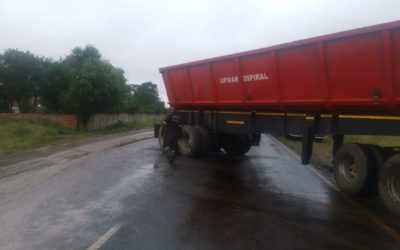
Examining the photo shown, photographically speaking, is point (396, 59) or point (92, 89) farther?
point (92, 89)

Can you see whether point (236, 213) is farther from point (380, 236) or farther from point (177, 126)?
point (177, 126)

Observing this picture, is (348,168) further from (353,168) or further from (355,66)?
(355,66)

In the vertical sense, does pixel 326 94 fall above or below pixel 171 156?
above

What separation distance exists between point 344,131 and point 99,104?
71.9 ft

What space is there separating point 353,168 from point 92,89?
70.2ft

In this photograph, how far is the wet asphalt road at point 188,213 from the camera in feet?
14.4

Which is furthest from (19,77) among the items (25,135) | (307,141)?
(307,141)

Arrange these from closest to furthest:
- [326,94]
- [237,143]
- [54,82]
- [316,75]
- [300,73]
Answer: [326,94], [316,75], [300,73], [237,143], [54,82]

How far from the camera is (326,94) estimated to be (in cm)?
709

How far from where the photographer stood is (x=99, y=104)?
2606 centimetres

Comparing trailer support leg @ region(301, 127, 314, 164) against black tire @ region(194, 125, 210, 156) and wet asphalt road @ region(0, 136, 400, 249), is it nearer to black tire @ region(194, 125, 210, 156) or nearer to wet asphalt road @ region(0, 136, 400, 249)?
wet asphalt road @ region(0, 136, 400, 249)

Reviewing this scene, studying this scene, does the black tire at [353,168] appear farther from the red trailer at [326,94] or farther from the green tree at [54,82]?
the green tree at [54,82]

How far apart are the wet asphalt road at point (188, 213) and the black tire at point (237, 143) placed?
367 cm

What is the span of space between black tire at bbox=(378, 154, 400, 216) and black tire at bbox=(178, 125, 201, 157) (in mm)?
6493
